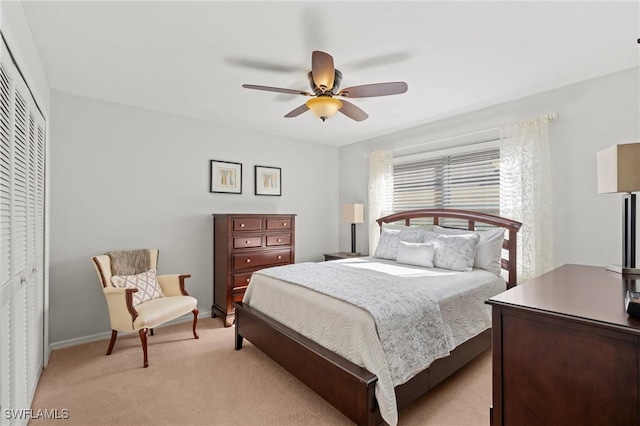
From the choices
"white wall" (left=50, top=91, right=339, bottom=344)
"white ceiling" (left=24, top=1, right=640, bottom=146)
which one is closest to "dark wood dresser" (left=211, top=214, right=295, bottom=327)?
"white wall" (left=50, top=91, right=339, bottom=344)

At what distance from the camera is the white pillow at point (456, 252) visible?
9.96ft

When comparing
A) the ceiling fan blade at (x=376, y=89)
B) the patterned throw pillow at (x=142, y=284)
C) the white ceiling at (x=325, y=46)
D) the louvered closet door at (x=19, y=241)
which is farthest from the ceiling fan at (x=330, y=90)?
the patterned throw pillow at (x=142, y=284)

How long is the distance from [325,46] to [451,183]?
250 centimetres

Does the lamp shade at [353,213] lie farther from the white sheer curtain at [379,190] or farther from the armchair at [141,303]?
the armchair at [141,303]

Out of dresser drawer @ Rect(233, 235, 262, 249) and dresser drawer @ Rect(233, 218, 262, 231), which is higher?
dresser drawer @ Rect(233, 218, 262, 231)

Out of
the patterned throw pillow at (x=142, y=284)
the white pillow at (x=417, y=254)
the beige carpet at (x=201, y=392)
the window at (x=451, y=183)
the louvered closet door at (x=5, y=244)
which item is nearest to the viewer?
the louvered closet door at (x=5, y=244)

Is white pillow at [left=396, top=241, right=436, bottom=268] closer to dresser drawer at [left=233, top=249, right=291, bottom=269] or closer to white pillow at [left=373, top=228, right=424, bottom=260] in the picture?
white pillow at [left=373, top=228, right=424, bottom=260]

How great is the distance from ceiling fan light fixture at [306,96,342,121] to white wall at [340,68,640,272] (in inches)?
85.4

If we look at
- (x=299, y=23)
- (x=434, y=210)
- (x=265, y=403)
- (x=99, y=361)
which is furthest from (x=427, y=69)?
(x=99, y=361)

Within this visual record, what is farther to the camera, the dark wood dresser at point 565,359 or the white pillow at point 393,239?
the white pillow at point 393,239

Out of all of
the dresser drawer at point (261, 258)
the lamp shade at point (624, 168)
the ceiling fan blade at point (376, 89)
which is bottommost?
the dresser drawer at point (261, 258)

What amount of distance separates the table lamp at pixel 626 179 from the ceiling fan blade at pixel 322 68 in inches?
75.2

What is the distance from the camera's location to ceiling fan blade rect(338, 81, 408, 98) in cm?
224

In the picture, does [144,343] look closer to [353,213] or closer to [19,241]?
[19,241]
